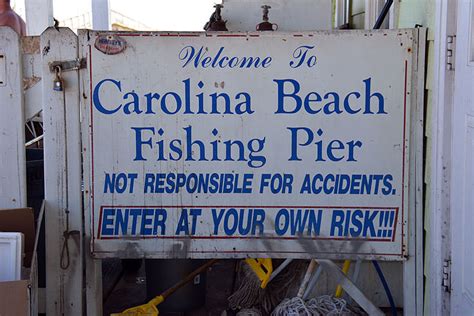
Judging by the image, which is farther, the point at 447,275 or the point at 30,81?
the point at 30,81

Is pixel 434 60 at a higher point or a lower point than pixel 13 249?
higher

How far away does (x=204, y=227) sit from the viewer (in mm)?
3135

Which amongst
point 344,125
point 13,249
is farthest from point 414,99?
point 13,249

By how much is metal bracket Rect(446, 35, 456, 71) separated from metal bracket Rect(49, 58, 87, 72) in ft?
5.59

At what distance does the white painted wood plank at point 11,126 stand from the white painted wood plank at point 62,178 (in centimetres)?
13

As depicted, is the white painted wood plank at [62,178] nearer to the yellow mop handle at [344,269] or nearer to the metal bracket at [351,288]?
the metal bracket at [351,288]

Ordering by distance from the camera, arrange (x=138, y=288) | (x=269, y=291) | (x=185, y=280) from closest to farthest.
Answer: (x=185, y=280) → (x=269, y=291) → (x=138, y=288)

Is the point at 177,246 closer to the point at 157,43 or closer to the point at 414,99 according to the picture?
the point at 157,43

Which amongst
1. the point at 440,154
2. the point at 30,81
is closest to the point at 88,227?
the point at 30,81

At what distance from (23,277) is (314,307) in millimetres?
1473

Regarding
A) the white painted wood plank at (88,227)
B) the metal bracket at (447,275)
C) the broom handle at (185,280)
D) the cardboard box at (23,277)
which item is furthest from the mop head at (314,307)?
the cardboard box at (23,277)

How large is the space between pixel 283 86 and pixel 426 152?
0.76 meters

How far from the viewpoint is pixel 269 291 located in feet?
12.1

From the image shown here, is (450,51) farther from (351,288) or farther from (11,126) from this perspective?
(11,126)
